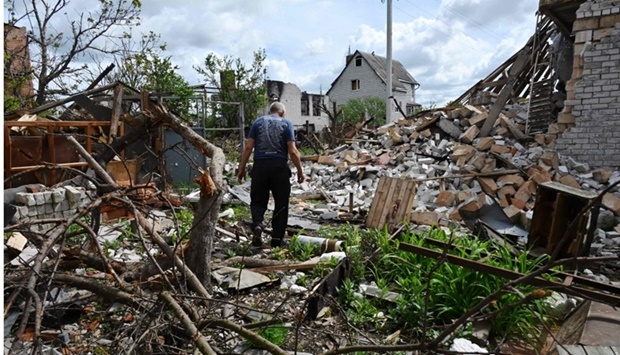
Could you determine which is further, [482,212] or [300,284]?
[482,212]

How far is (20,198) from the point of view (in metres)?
5.64

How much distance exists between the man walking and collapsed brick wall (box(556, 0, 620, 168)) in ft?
18.4

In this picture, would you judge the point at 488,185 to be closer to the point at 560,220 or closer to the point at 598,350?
the point at 560,220

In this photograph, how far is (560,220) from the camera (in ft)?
14.4

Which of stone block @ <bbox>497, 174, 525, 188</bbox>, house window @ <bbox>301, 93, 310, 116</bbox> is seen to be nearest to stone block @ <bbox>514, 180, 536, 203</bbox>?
stone block @ <bbox>497, 174, 525, 188</bbox>

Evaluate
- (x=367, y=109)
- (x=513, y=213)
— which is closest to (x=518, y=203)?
(x=513, y=213)

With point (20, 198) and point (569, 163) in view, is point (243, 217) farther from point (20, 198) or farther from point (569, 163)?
point (569, 163)

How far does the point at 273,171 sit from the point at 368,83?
3263 cm

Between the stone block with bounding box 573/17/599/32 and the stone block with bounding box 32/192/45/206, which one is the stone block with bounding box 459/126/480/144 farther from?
the stone block with bounding box 32/192/45/206

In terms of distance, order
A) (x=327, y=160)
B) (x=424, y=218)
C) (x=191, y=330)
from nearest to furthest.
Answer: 1. (x=191, y=330)
2. (x=424, y=218)
3. (x=327, y=160)

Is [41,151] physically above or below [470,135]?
below

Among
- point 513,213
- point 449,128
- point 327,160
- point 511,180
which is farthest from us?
point 327,160

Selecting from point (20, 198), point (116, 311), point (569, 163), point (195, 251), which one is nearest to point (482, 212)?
point (569, 163)

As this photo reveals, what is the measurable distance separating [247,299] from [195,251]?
26.1 inches
